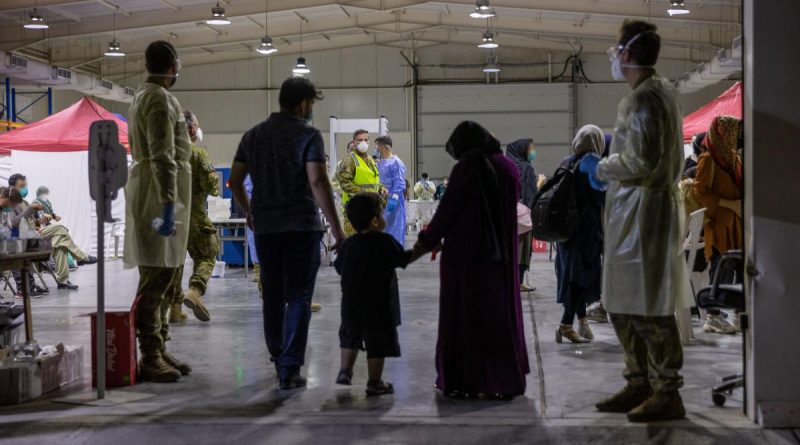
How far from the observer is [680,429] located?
392 centimetres

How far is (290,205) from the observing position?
15.4 ft

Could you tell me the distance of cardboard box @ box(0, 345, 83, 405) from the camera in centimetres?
453

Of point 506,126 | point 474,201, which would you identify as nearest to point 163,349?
point 474,201

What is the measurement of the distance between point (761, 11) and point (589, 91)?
77.9ft

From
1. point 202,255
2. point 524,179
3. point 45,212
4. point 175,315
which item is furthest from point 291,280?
point 45,212

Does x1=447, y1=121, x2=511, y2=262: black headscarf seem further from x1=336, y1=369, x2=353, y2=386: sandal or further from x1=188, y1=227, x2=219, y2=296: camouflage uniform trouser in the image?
x1=188, y1=227, x2=219, y2=296: camouflage uniform trouser

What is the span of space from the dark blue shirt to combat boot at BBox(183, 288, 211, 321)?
2.80 metres

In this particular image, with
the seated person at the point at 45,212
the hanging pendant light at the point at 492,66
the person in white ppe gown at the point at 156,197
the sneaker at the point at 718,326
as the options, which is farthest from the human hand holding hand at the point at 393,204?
the hanging pendant light at the point at 492,66

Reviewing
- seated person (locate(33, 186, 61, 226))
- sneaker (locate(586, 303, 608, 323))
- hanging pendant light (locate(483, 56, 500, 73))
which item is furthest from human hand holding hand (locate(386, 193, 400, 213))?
hanging pendant light (locate(483, 56, 500, 73))

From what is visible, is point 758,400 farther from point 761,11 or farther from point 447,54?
point 447,54

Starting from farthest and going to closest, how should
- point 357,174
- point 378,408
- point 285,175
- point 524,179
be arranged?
point 524,179 < point 357,174 < point 285,175 < point 378,408

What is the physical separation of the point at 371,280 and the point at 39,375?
177 centimetres

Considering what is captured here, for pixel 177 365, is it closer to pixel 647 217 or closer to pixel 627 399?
pixel 627 399

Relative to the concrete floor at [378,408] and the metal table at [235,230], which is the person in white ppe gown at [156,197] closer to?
the concrete floor at [378,408]
